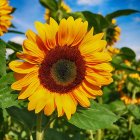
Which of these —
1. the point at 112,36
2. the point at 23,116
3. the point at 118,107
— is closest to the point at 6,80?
the point at 23,116

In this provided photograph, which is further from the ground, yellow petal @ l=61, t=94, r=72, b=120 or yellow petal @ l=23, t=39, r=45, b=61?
yellow petal @ l=23, t=39, r=45, b=61

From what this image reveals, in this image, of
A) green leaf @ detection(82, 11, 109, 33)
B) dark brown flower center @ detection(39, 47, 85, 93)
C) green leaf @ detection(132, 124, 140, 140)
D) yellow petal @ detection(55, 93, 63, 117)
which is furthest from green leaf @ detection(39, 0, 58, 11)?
yellow petal @ detection(55, 93, 63, 117)

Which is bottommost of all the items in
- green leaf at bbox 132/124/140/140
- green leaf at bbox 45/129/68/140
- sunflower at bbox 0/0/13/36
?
green leaf at bbox 132/124/140/140

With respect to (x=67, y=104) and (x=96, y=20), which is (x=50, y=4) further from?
(x=67, y=104)

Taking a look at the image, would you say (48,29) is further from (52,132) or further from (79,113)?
(52,132)

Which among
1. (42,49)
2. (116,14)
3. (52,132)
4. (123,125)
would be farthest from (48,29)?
(123,125)

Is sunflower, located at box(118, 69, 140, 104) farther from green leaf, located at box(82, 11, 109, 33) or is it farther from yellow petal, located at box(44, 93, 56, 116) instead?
yellow petal, located at box(44, 93, 56, 116)

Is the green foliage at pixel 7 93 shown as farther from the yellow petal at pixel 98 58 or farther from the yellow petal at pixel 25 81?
the yellow petal at pixel 98 58

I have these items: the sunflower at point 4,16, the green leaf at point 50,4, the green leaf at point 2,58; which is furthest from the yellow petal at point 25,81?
the green leaf at point 50,4
